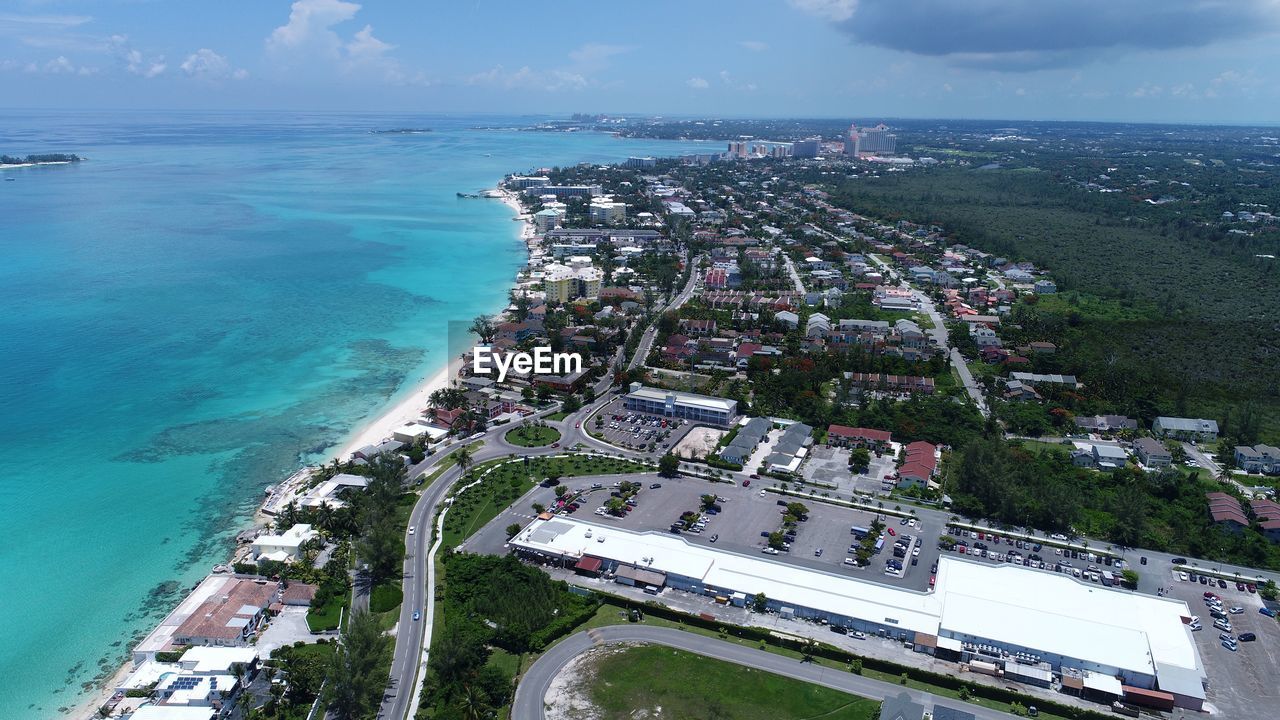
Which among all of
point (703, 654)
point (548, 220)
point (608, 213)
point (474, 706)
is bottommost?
point (703, 654)

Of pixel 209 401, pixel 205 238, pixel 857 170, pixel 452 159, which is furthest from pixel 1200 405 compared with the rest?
pixel 452 159

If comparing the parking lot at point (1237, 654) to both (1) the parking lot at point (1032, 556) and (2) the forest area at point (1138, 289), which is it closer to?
(1) the parking lot at point (1032, 556)

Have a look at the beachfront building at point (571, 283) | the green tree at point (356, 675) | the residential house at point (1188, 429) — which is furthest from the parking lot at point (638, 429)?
the residential house at point (1188, 429)

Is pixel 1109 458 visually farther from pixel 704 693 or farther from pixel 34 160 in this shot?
pixel 34 160

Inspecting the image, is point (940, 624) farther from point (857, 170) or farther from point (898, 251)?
point (857, 170)

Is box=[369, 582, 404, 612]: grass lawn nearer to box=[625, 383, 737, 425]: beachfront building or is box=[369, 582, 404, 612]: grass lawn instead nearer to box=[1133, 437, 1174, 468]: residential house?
box=[625, 383, 737, 425]: beachfront building

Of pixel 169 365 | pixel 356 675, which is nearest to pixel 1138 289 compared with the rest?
pixel 356 675
